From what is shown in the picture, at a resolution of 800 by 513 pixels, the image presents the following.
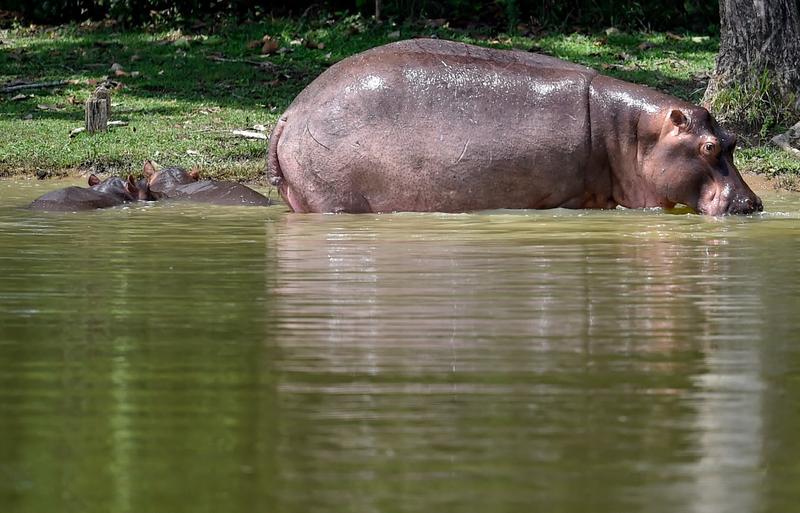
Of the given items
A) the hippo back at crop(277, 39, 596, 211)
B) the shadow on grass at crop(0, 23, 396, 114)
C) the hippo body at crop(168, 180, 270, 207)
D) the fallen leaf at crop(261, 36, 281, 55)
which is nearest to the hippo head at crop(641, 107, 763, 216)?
the hippo back at crop(277, 39, 596, 211)

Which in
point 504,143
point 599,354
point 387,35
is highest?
point 599,354

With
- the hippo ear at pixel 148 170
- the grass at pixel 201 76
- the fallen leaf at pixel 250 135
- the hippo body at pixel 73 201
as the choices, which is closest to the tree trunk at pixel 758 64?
the grass at pixel 201 76

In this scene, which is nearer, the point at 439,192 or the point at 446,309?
the point at 446,309

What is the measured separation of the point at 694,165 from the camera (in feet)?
28.2

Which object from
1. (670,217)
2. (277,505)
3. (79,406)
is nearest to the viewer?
(277,505)

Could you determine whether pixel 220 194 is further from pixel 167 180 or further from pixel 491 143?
pixel 491 143

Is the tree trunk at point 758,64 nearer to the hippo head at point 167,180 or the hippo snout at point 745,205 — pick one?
the hippo snout at point 745,205

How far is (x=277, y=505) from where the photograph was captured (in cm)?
258

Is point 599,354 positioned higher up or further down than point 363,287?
higher up

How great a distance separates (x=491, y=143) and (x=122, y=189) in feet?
8.33

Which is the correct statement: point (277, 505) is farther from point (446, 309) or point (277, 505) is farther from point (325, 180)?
point (325, 180)

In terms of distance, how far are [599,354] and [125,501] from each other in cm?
171

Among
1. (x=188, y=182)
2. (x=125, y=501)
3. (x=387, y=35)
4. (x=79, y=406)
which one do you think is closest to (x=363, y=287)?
(x=79, y=406)

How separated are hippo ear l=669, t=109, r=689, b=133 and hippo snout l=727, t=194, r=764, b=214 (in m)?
0.52
